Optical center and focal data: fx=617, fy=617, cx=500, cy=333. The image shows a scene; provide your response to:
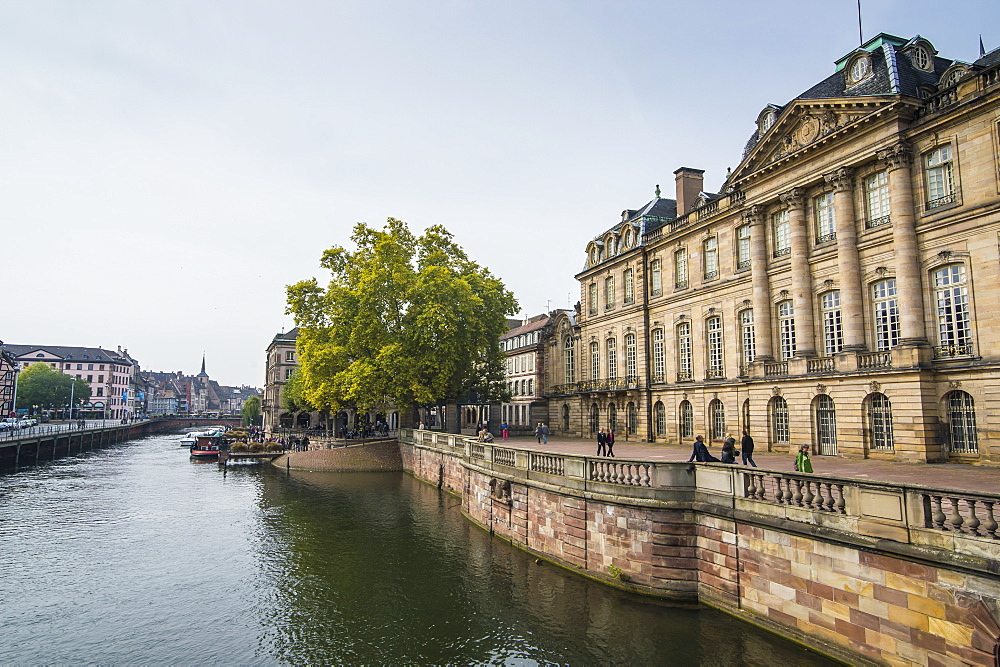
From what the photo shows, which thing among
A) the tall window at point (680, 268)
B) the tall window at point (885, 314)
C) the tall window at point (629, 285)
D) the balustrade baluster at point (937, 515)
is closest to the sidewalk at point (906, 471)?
the balustrade baluster at point (937, 515)

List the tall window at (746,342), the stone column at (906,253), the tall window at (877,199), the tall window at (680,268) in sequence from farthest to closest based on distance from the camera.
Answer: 1. the tall window at (680,268)
2. the tall window at (746,342)
3. the tall window at (877,199)
4. the stone column at (906,253)

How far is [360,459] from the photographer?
4316 centimetres

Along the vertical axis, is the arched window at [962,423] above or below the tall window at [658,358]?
below

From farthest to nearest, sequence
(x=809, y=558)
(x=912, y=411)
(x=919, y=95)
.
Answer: (x=919, y=95)
(x=912, y=411)
(x=809, y=558)

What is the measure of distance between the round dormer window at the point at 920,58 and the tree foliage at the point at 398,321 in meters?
25.3

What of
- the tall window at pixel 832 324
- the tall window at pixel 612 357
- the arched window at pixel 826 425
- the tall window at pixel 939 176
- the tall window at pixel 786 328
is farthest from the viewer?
the tall window at pixel 612 357

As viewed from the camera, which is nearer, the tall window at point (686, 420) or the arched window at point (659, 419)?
the tall window at point (686, 420)

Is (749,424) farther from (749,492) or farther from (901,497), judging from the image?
(901,497)

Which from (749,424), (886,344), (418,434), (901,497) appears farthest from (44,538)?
(886,344)

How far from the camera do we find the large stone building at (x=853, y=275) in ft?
69.4

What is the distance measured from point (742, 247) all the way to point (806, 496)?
2250 cm

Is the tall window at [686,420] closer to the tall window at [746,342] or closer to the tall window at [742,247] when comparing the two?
the tall window at [746,342]

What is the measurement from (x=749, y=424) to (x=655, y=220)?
15.3 m

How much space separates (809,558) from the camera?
11414mm
